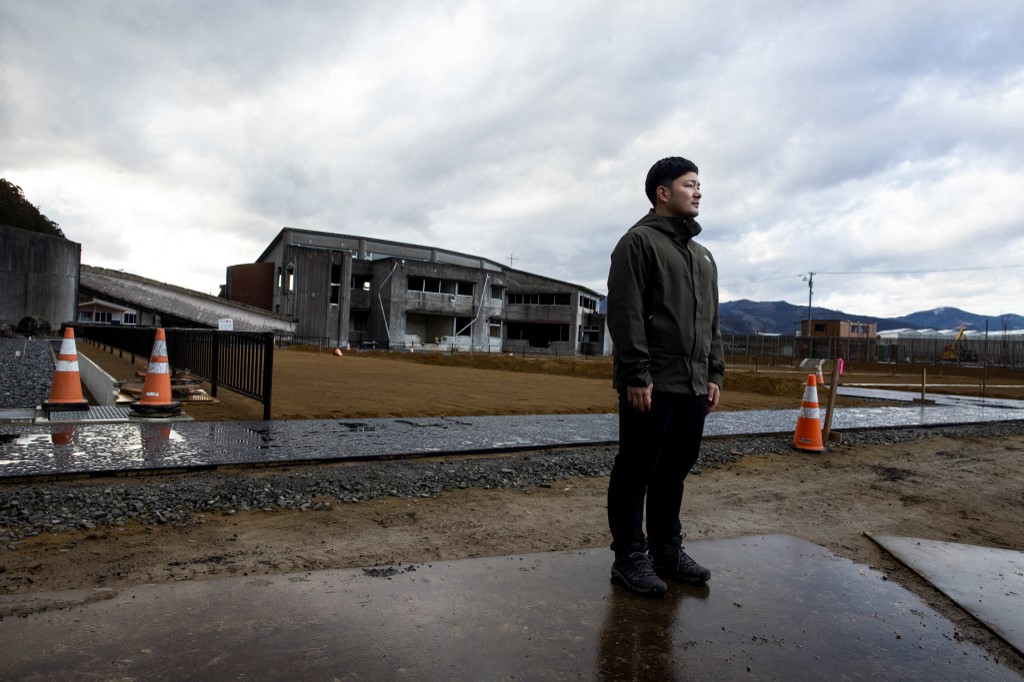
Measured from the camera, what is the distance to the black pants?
8.70 ft

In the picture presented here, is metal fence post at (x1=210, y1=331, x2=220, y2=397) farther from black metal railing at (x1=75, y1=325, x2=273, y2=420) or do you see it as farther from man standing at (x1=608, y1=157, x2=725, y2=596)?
man standing at (x1=608, y1=157, x2=725, y2=596)

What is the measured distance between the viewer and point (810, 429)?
6.87m

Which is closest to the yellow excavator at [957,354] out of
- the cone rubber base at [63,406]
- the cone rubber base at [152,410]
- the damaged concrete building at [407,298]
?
the damaged concrete building at [407,298]

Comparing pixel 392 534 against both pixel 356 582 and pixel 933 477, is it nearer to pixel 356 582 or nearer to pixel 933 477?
pixel 356 582

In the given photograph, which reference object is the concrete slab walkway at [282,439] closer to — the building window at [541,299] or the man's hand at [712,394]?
the man's hand at [712,394]

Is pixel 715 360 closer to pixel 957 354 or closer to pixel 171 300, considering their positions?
pixel 171 300

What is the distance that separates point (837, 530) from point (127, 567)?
3.75 m

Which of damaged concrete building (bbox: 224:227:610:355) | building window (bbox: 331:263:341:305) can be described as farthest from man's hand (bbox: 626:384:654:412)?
building window (bbox: 331:263:341:305)

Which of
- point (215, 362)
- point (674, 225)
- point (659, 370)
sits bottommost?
point (215, 362)

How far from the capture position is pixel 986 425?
970cm

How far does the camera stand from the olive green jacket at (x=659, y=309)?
2.57 metres

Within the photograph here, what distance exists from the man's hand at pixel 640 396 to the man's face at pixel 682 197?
844mm


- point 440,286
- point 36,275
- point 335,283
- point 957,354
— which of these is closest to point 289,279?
point 335,283

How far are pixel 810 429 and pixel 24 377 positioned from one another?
10.7 meters
